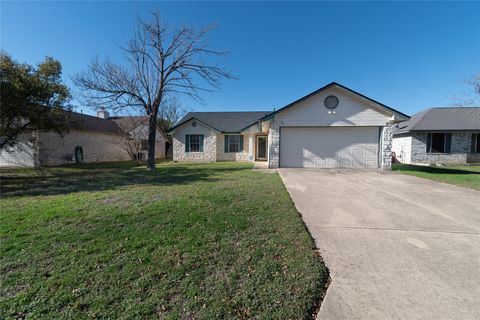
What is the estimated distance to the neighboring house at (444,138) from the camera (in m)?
17.2

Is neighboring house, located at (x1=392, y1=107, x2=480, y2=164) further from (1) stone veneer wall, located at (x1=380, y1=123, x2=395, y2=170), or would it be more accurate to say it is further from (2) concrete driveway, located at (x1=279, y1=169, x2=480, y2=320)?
(2) concrete driveway, located at (x1=279, y1=169, x2=480, y2=320)

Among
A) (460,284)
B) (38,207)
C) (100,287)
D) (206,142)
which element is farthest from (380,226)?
(206,142)

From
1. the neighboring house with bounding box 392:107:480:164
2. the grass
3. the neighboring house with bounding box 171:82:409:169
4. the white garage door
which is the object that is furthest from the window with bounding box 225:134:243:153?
the grass

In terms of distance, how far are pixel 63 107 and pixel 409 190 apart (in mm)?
14898

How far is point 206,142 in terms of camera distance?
787 inches

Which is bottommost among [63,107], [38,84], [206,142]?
[206,142]

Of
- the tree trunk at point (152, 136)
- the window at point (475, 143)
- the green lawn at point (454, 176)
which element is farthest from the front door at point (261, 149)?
the window at point (475, 143)

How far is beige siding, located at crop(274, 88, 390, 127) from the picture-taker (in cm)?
1210

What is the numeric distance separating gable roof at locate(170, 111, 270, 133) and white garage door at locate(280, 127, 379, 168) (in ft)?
24.9

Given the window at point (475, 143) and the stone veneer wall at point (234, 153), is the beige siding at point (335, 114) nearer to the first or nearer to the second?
the stone veneer wall at point (234, 153)

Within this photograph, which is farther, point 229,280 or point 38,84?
point 38,84

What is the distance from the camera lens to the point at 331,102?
1227 centimetres

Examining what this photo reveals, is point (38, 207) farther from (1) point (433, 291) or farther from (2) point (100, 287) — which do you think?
(1) point (433, 291)

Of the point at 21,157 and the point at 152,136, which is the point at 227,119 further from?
the point at 21,157
